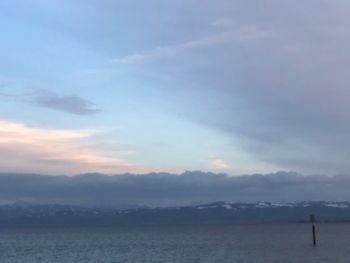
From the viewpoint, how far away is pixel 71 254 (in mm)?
111375

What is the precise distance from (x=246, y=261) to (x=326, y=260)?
10.2 metres

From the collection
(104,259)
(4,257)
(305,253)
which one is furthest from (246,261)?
(4,257)

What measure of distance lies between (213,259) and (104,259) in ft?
56.3

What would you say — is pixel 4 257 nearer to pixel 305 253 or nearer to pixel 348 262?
pixel 305 253

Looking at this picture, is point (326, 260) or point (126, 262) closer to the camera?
point (326, 260)

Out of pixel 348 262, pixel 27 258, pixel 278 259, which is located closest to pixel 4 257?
pixel 27 258

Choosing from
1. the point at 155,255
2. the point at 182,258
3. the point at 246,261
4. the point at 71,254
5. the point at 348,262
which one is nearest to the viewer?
the point at 348,262

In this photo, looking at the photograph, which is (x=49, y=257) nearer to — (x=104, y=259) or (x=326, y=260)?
(x=104, y=259)

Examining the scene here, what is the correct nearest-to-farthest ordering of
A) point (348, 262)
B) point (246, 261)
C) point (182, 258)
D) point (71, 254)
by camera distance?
1. point (348, 262)
2. point (246, 261)
3. point (182, 258)
4. point (71, 254)

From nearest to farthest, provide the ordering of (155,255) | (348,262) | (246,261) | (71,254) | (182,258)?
(348,262)
(246,261)
(182,258)
(155,255)
(71,254)

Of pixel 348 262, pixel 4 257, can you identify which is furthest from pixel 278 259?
pixel 4 257

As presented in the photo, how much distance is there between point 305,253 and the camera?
100 meters

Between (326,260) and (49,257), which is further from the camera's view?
(49,257)

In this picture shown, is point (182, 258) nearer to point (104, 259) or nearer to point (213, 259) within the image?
point (213, 259)
